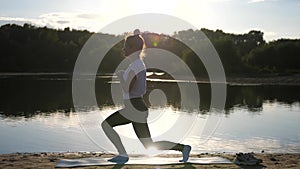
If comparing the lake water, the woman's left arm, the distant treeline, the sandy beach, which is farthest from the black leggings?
the distant treeline

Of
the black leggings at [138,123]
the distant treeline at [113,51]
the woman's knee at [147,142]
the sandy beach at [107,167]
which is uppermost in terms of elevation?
the distant treeline at [113,51]

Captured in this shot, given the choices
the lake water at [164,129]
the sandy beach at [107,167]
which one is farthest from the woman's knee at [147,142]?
the lake water at [164,129]

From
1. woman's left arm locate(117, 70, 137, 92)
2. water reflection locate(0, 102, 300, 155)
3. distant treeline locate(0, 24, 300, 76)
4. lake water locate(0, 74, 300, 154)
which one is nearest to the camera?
woman's left arm locate(117, 70, 137, 92)

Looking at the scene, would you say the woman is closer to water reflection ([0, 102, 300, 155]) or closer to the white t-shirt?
the white t-shirt

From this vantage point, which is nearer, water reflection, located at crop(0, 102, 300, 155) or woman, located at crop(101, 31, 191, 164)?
woman, located at crop(101, 31, 191, 164)

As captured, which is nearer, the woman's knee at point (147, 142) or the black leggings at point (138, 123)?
the black leggings at point (138, 123)

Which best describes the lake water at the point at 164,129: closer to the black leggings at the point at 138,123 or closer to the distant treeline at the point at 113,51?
the black leggings at the point at 138,123

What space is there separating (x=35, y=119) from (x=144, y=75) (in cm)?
1049

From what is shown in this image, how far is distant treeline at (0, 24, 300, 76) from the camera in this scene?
6869 centimetres

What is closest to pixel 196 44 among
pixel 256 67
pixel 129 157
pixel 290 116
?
pixel 256 67

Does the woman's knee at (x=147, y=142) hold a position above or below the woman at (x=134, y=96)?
below

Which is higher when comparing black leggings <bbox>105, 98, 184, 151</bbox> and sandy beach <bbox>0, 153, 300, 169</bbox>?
black leggings <bbox>105, 98, 184, 151</bbox>

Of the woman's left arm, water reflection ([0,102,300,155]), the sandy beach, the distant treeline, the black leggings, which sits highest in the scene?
the distant treeline

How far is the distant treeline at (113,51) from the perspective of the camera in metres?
68.7
